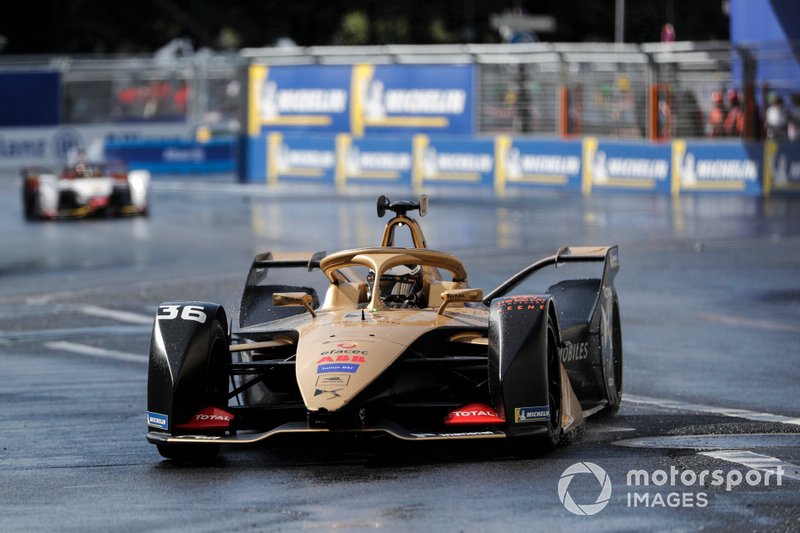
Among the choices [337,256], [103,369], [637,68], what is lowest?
[103,369]

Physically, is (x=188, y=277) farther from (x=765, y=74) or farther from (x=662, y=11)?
(x=662, y=11)

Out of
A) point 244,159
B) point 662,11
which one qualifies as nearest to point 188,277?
point 244,159

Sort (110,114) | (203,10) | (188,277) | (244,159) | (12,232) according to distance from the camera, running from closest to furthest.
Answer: (188,277) → (12,232) → (244,159) → (110,114) → (203,10)

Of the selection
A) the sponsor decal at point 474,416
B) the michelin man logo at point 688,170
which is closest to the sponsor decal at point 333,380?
the sponsor decal at point 474,416

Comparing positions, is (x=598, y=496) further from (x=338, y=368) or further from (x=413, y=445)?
(x=413, y=445)

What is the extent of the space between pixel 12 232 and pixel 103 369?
14.5 m

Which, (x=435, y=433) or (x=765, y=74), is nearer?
(x=435, y=433)

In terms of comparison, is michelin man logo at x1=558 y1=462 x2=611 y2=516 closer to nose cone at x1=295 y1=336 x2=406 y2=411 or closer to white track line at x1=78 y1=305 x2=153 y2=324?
nose cone at x1=295 y1=336 x2=406 y2=411

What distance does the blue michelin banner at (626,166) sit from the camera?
3050 centimetres

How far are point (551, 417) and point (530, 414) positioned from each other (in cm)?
39

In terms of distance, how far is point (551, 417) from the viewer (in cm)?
822

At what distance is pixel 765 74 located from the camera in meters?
31.1

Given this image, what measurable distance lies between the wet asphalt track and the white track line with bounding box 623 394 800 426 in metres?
0.03

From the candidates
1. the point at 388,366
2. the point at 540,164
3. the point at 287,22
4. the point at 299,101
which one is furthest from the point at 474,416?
the point at 287,22
